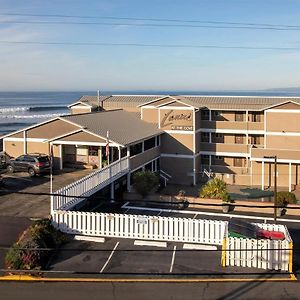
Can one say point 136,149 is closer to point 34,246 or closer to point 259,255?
point 34,246

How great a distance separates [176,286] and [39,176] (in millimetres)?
18346

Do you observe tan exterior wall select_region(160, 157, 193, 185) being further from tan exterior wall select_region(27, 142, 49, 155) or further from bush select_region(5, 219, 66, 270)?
bush select_region(5, 219, 66, 270)

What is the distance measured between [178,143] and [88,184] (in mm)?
19432

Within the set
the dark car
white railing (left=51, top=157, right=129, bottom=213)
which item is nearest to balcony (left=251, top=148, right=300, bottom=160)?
white railing (left=51, top=157, right=129, bottom=213)

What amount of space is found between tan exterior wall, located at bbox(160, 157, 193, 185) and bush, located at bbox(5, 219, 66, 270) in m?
24.5

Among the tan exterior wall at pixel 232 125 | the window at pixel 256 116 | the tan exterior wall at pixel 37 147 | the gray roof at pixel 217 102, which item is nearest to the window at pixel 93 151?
the tan exterior wall at pixel 37 147

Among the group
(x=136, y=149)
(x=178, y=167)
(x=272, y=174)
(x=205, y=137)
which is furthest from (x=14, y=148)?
(x=272, y=174)

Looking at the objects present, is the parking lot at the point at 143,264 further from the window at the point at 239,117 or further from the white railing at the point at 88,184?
the window at the point at 239,117

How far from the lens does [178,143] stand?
45188 millimetres

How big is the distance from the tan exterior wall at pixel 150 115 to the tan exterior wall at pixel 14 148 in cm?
1268

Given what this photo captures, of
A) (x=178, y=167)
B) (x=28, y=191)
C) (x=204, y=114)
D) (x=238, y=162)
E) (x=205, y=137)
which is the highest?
(x=204, y=114)

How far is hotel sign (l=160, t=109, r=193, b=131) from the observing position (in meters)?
44.4

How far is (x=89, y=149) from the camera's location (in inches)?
1433

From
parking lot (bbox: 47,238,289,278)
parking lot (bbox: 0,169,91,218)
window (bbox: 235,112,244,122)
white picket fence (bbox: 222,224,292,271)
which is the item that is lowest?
parking lot (bbox: 47,238,289,278)
